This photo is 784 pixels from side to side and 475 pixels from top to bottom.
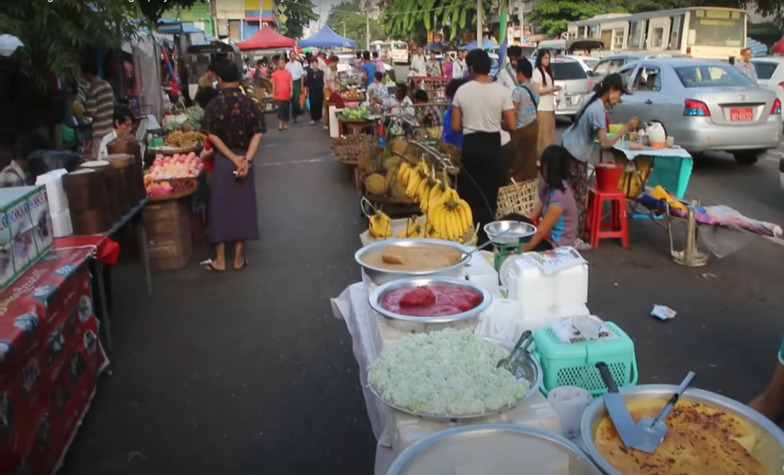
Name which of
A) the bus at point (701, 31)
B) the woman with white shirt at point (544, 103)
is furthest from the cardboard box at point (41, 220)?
the bus at point (701, 31)

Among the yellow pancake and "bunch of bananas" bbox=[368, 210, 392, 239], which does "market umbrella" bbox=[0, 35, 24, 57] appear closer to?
"bunch of bananas" bbox=[368, 210, 392, 239]

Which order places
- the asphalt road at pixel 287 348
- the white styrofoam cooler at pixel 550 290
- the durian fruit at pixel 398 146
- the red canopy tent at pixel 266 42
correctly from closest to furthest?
1. the white styrofoam cooler at pixel 550 290
2. the asphalt road at pixel 287 348
3. the durian fruit at pixel 398 146
4. the red canopy tent at pixel 266 42

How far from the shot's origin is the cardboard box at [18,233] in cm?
317

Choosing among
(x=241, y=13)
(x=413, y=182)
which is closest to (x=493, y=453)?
(x=413, y=182)

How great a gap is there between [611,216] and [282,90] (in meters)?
12.2

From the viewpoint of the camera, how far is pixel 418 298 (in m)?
2.58

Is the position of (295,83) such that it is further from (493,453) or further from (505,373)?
(493,453)

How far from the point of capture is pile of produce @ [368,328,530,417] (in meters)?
1.91

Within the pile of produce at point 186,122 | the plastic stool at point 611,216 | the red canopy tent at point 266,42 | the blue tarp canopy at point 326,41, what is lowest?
the plastic stool at point 611,216

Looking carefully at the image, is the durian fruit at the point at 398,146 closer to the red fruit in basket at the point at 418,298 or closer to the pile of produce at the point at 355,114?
the red fruit in basket at the point at 418,298

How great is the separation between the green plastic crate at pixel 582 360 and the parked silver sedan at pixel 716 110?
29.9 feet

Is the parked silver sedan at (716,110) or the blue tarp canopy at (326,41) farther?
the blue tarp canopy at (326,41)

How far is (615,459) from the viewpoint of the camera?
1.71 metres

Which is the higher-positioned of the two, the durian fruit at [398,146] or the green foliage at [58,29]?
the green foliage at [58,29]
